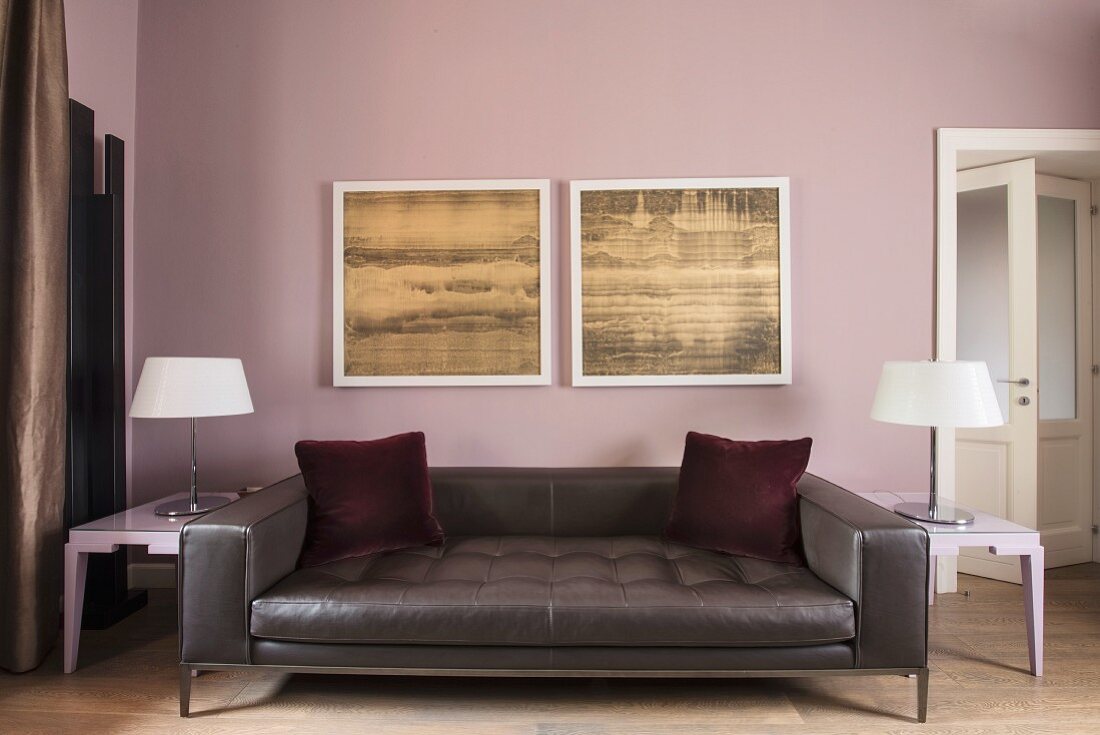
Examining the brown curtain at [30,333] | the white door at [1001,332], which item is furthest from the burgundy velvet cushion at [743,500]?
the brown curtain at [30,333]

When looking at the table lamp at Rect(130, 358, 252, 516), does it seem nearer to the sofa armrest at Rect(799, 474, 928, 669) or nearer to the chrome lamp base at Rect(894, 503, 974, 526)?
the sofa armrest at Rect(799, 474, 928, 669)

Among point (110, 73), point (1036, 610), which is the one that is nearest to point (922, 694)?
point (1036, 610)

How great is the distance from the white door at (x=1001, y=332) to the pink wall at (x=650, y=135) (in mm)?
421

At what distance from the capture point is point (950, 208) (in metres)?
2.97

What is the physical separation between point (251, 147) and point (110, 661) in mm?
2315

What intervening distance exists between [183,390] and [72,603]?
0.84 metres

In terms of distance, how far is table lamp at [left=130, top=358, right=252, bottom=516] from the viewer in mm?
2332

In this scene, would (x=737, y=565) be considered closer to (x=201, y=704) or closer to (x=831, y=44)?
(x=201, y=704)

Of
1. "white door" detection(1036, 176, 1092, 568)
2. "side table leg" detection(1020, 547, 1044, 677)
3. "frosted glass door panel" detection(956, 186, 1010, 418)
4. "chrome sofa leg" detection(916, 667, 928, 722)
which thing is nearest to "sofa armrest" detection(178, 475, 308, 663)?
"chrome sofa leg" detection(916, 667, 928, 722)

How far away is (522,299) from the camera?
2.97m

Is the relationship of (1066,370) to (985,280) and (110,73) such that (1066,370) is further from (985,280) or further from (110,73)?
(110,73)

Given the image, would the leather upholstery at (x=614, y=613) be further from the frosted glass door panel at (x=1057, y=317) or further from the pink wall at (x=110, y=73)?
the frosted glass door panel at (x=1057, y=317)

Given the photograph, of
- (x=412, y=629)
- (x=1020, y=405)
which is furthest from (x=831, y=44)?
(x=412, y=629)

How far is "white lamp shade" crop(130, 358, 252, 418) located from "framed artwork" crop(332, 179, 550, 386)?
23.8 inches
